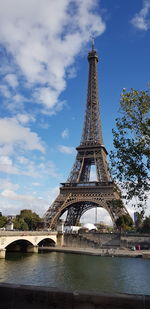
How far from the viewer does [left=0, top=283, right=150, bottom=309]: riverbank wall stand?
18.4 ft

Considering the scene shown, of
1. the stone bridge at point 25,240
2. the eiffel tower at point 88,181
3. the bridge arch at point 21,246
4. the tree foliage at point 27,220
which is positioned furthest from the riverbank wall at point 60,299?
the tree foliage at point 27,220

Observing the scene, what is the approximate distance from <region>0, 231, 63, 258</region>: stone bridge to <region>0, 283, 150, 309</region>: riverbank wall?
3578 cm

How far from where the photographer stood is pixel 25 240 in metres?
51.1

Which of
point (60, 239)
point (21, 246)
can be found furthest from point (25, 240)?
point (60, 239)

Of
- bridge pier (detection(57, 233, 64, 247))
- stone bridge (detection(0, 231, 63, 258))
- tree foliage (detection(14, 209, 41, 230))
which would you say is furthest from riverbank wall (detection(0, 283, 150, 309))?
tree foliage (detection(14, 209, 41, 230))

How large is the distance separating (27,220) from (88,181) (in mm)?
22469

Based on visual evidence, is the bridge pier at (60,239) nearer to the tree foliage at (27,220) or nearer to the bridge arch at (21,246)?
the bridge arch at (21,246)

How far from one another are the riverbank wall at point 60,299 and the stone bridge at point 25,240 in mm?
35784

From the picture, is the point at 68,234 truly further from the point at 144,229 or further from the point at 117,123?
the point at 117,123

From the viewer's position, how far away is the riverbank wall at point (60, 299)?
5.61 metres

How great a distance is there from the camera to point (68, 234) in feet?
216

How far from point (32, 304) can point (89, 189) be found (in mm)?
62486

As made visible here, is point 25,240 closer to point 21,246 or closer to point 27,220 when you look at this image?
point 21,246

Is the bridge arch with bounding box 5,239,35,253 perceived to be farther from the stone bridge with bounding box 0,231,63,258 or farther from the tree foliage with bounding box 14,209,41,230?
the tree foliage with bounding box 14,209,41,230
